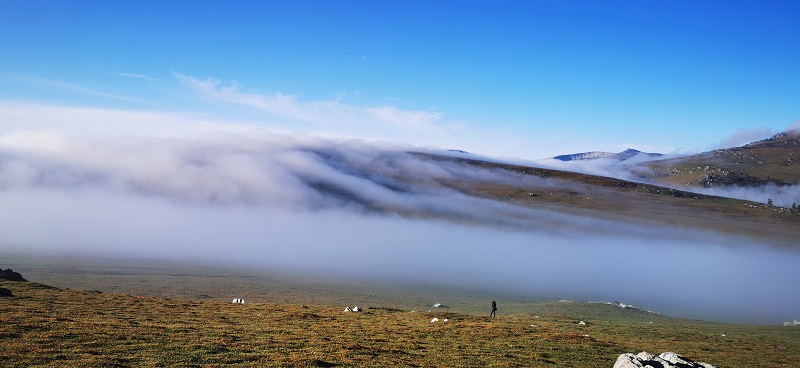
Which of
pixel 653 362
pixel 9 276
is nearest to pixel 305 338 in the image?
pixel 653 362

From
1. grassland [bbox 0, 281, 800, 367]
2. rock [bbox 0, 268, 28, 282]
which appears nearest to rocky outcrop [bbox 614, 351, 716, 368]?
grassland [bbox 0, 281, 800, 367]

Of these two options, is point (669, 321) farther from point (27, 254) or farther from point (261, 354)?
point (27, 254)

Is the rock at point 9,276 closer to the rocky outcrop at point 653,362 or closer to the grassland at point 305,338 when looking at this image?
the grassland at point 305,338

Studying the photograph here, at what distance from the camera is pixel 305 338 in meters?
34.2

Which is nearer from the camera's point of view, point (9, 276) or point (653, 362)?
point (653, 362)

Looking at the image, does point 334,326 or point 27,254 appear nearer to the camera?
point 334,326

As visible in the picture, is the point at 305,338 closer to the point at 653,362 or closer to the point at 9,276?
the point at 653,362

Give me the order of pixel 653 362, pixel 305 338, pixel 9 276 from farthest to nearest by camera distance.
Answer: pixel 9 276
pixel 305 338
pixel 653 362

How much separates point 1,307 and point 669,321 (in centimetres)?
7673

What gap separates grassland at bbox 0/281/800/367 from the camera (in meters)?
26.6

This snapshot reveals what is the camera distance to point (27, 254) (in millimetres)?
115375

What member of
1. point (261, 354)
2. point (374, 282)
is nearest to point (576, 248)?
point (374, 282)

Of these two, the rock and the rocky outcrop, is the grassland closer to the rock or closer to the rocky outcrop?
the rock

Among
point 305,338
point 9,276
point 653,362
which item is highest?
point 653,362
